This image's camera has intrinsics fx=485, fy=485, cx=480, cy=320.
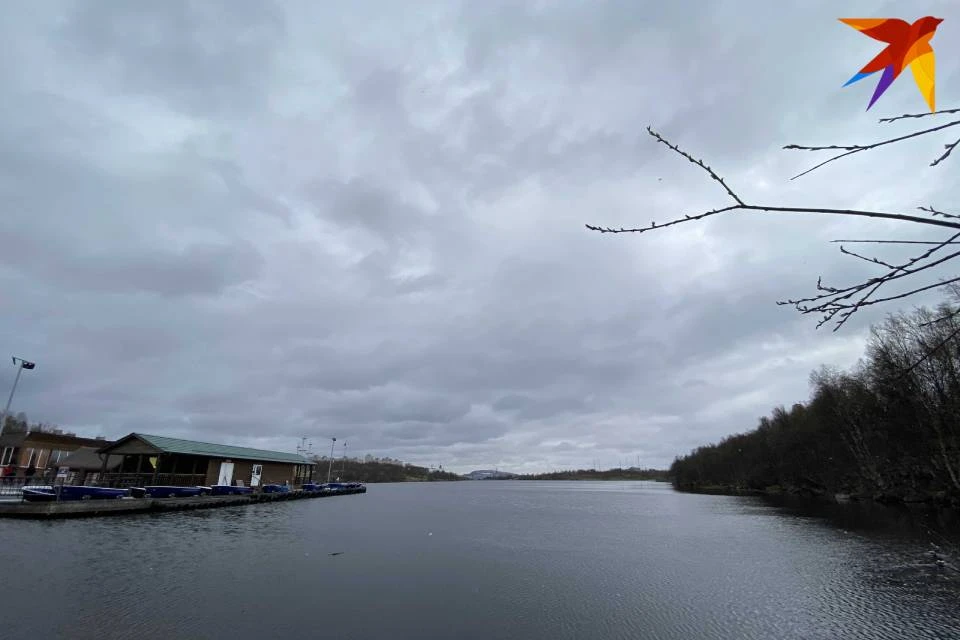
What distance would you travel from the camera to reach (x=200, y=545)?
22.3m

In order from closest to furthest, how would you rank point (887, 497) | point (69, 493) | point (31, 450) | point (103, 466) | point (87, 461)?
point (69, 493)
point (103, 466)
point (87, 461)
point (887, 497)
point (31, 450)

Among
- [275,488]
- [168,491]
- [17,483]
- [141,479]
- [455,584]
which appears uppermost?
[141,479]

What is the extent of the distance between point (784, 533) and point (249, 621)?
1271 inches

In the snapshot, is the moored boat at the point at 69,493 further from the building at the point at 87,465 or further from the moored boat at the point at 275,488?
the moored boat at the point at 275,488

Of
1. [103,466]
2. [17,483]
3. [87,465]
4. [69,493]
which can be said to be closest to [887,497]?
[69,493]

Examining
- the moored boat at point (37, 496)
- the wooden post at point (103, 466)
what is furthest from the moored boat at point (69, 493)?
the wooden post at point (103, 466)

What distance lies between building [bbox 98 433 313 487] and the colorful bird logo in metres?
45.2

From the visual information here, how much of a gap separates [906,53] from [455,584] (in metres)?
19.0

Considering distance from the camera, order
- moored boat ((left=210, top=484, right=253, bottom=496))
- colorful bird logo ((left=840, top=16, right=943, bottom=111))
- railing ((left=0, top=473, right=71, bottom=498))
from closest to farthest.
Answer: colorful bird logo ((left=840, top=16, right=943, bottom=111)), railing ((left=0, top=473, right=71, bottom=498)), moored boat ((left=210, top=484, right=253, bottom=496))

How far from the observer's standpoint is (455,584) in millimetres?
17625

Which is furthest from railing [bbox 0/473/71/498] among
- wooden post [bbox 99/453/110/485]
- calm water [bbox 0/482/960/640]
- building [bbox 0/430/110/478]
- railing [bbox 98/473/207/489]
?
building [bbox 0/430/110/478]

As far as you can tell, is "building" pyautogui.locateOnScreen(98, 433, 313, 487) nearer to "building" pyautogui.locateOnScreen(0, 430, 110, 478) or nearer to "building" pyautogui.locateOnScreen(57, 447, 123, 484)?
"building" pyautogui.locateOnScreen(57, 447, 123, 484)

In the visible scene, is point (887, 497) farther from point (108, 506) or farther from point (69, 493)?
point (69, 493)

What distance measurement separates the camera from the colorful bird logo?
7.34 feet
